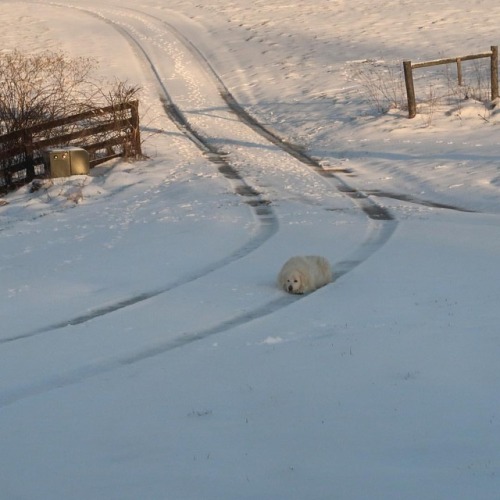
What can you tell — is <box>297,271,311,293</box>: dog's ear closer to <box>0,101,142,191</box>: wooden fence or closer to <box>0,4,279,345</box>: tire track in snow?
<box>0,4,279,345</box>: tire track in snow

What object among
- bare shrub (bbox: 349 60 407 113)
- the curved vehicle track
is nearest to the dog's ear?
the curved vehicle track

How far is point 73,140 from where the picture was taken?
19.7 metres

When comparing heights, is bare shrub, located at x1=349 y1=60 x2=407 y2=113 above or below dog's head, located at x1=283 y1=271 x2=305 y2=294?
above

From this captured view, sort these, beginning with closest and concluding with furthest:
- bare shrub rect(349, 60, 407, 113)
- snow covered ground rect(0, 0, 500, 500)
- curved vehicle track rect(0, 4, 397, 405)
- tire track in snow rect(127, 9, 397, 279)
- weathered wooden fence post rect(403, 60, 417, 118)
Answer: snow covered ground rect(0, 0, 500, 500)
curved vehicle track rect(0, 4, 397, 405)
tire track in snow rect(127, 9, 397, 279)
weathered wooden fence post rect(403, 60, 417, 118)
bare shrub rect(349, 60, 407, 113)

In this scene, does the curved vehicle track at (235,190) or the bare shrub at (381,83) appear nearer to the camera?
the curved vehicle track at (235,190)

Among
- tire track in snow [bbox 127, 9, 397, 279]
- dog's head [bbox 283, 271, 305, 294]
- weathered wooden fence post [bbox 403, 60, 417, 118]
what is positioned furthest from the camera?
weathered wooden fence post [bbox 403, 60, 417, 118]

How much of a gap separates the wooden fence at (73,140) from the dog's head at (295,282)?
33.3 feet

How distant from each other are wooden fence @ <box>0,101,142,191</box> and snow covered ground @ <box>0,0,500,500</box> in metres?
0.58

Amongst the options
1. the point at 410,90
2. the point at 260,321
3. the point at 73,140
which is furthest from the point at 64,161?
the point at 260,321

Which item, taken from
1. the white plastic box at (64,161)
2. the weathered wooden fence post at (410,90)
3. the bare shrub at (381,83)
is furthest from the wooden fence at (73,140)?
the bare shrub at (381,83)

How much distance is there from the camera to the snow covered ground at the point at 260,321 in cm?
520

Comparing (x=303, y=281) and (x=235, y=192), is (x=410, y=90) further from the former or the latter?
(x=303, y=281)

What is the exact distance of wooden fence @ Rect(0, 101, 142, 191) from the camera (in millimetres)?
17953

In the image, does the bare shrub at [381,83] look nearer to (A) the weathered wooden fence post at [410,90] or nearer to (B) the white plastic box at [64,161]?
(A) the weathered wooden fence post at [410,90]
